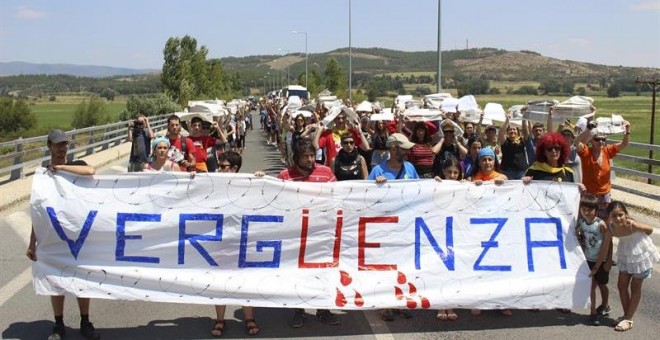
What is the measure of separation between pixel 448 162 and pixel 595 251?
5.16ft

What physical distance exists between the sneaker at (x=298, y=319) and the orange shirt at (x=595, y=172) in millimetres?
3921

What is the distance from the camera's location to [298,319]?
5941 mm

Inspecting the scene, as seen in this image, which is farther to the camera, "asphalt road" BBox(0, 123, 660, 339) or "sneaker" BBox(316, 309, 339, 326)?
"sneaker" BBox(316, 309, 339, 326)

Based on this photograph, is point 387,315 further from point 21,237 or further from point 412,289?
point 21,237

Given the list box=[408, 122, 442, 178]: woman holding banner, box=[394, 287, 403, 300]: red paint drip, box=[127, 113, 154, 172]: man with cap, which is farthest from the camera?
box=[127, 113, 154, 172]: man with cap

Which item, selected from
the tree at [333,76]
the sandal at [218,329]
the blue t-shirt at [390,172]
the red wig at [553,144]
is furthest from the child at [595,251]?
the tree at [333,76]

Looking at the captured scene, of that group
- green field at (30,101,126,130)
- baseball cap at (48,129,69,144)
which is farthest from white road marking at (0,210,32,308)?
green field at (30,101,126,130)

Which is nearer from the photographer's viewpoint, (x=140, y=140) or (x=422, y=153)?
(x=422, y=153)

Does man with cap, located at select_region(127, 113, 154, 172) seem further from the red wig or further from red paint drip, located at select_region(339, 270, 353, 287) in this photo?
the red wig

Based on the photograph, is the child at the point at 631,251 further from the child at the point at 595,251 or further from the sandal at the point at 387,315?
the sandal at the point at 387,315

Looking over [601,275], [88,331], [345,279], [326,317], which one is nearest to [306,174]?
[345,279]

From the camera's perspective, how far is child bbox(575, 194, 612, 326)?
6.01 m

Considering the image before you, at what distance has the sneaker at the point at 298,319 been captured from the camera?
5.90 m

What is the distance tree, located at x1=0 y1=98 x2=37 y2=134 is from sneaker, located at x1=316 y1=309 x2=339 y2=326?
91617mm
